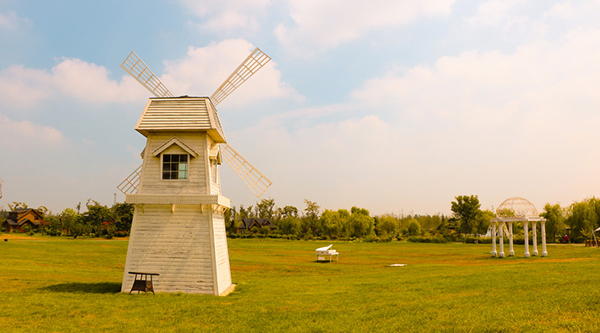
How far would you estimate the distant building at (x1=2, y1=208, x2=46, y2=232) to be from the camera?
287 ft

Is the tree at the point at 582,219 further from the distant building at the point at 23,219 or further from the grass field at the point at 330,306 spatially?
the distant building at the point at 23,219

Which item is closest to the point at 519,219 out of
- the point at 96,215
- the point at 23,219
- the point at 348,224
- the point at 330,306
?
the point at 330,306

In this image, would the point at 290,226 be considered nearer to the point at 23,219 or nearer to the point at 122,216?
the point at 122,216

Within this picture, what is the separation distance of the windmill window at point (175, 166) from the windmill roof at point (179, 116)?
116 centimetres

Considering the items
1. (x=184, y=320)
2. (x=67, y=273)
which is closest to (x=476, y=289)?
(x=184, y=320)

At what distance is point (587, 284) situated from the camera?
40.1ft

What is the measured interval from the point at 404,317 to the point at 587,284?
21.4ft

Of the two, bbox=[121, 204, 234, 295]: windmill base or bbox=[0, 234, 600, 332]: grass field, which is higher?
bbox=[121, 204, 234, 295]: windmill base

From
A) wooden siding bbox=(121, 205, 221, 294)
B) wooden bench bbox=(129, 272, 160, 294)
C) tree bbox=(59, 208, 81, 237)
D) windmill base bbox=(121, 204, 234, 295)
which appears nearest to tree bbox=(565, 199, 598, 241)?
windmill base bbox=(121, 204, 234, 295)

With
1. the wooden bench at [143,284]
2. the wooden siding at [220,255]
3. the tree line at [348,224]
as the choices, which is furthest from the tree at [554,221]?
the wooden bench at [143,284]

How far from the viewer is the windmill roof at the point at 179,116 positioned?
16188mm

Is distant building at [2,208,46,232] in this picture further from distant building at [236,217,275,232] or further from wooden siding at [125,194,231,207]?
wooden siding at [125,194,231,207]

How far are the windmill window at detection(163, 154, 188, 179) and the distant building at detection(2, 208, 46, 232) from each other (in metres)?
89.5

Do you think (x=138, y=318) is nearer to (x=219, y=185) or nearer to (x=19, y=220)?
Answer: (x=219, y=185)
